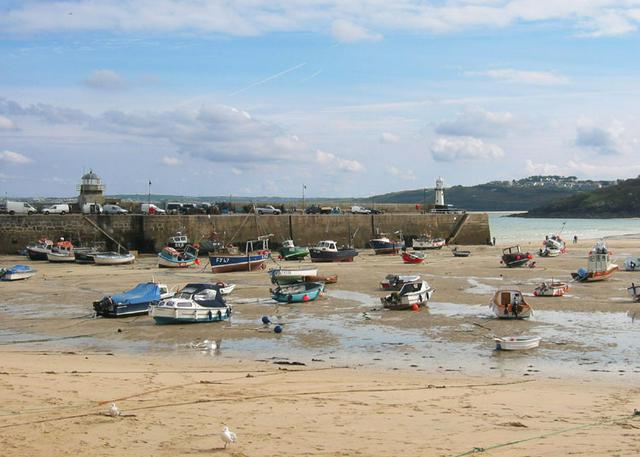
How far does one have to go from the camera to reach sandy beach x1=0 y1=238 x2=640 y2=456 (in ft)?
31.4

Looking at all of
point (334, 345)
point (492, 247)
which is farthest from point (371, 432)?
point (492, 247)

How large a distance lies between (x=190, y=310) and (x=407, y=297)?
22.9 ft

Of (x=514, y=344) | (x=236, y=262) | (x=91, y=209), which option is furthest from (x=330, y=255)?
(x=514, y=344)

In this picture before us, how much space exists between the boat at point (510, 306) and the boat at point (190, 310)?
791 centimetres

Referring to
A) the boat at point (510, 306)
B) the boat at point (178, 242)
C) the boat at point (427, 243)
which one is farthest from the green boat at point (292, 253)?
the boat at point (510, 306)

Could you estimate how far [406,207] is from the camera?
2603 inches

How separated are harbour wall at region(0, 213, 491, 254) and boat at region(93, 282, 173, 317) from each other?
24346 mm

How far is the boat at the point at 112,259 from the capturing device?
40594mm

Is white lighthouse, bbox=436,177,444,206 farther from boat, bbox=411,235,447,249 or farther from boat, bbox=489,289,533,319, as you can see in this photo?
boat, bbox=489,289,533,319

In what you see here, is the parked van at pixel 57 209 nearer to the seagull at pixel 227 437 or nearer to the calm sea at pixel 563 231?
the calm sea at pixel 563 231

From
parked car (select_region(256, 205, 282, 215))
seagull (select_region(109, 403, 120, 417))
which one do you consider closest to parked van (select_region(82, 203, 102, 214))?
parked car (select_region(256, 205, 282, 215))

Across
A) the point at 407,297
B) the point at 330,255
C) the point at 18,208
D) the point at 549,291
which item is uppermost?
the point at 18,208

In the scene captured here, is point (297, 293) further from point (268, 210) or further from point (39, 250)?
point (268, 210)

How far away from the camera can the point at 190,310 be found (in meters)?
21.4
